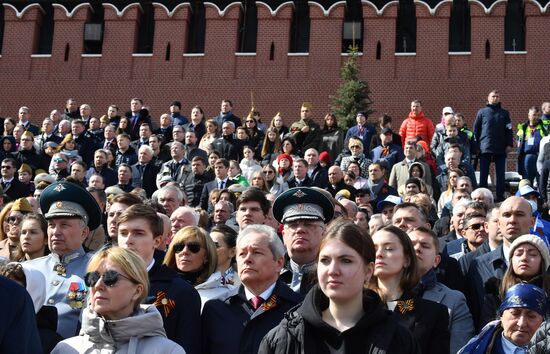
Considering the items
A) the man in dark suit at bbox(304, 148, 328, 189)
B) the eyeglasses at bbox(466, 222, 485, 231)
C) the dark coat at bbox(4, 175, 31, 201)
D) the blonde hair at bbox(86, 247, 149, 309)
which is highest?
the man in dark suit at bbox(304, 148, 328, 189)

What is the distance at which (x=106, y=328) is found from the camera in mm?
4715

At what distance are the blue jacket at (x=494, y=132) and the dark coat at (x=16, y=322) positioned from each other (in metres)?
14.0

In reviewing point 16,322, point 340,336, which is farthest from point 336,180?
point 16,322

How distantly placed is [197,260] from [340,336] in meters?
2.29

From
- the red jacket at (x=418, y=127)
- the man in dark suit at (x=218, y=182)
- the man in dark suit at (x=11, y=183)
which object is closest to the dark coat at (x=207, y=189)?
the man in dark suit at (x=218, y=182)

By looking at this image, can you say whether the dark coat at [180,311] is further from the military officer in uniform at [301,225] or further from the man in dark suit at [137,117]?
the man in dark suit at [137,117]

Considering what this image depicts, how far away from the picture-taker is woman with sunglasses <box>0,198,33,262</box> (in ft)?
23.1

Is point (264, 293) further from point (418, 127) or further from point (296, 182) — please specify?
point (418, 127)

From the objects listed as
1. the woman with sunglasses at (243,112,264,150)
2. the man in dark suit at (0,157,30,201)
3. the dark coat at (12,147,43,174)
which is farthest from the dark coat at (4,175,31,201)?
the woman with sunglasses at (243,112,264,150)

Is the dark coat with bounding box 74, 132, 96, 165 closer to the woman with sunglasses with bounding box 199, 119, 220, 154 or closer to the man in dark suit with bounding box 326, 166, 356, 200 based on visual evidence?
the woman with sunglasses with bounding box 199, 119, 220, 154

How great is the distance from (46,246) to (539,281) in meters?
3.81

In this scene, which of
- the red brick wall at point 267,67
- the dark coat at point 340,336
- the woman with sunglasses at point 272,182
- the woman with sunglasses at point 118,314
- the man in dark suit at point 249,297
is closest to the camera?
the dark coat at point 340,336

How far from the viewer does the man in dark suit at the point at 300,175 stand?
13062 mm

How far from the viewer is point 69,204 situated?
6.57 metres
